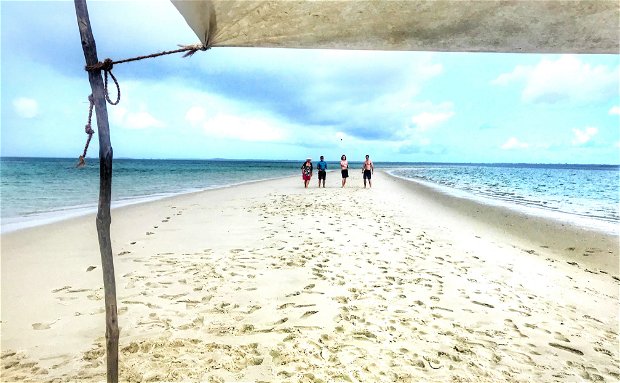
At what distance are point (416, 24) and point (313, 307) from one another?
381 cm

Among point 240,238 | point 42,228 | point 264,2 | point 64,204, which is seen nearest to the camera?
point 264,2

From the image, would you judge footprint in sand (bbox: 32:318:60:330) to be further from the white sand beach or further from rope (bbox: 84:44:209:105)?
rope (bbox: 84:44:209:105)

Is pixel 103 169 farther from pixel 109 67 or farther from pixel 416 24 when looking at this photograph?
pixel 416 24

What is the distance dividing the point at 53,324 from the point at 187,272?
85.1 inches

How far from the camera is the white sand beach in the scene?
3.59m

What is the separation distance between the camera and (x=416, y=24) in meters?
2.21

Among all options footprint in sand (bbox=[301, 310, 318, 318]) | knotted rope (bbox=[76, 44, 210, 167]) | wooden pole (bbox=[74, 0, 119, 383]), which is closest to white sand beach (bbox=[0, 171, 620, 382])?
footprint in sand (bbox=[301, 310, 318, 318])

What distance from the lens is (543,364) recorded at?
3.74m

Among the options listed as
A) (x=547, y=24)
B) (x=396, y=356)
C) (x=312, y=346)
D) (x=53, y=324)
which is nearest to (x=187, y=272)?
(x=53, y=324)

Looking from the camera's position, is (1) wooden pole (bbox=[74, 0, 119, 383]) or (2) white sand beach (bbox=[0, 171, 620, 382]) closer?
(1) wooden pole (bbox=[74, 0, 119, 383])

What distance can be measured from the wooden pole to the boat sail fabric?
1.03 meters

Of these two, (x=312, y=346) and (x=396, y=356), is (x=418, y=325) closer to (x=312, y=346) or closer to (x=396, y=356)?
(x=396, y=356)

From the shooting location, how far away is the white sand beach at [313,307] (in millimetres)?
3592

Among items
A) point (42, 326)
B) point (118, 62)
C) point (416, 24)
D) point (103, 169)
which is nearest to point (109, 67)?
point (118, 62)
